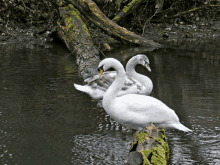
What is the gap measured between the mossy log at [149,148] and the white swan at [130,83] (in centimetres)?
203

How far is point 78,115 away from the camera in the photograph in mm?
5559

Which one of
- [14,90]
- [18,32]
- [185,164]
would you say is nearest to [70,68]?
A: [14,90]

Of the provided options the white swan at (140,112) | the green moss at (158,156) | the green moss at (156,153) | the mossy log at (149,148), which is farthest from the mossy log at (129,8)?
the green moss at (158,156)

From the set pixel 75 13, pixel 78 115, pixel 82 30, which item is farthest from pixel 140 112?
pixel 75 13

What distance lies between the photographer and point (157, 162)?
11.4 ft

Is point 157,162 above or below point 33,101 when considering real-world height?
above

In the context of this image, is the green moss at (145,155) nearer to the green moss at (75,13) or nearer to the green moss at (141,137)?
the green moss at (141,137)

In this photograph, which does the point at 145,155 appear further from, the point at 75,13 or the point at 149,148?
the point at 75,13

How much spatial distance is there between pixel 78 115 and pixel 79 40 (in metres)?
4.94

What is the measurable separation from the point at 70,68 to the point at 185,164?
5736 mm

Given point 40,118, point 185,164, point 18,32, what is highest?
point 185,164

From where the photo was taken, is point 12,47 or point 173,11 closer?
point 12,47

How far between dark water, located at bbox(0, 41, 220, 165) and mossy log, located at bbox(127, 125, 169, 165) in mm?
379

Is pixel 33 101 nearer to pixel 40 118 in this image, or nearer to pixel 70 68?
pixel 40 118
